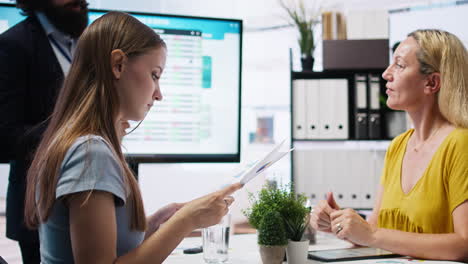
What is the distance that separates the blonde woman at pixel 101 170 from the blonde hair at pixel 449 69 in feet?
2.91

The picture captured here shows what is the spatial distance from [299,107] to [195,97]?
0.79 meters

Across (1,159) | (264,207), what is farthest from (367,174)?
(1,159)

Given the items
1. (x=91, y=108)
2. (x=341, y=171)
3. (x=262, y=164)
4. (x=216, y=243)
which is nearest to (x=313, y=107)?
(x=341, y=171)

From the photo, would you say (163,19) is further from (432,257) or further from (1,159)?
(432,257)

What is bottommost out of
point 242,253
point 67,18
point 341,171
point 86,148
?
point 242,253

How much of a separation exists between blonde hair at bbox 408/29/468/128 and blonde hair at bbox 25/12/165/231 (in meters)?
1.07

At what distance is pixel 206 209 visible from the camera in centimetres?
106

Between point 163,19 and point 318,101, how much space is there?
1.12 metres

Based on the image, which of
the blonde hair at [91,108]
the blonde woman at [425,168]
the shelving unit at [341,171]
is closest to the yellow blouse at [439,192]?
the blonde woman at [425,168]

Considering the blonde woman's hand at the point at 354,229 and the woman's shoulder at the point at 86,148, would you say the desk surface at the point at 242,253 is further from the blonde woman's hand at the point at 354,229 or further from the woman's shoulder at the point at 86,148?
the woman's shoulder at the point at 86,148

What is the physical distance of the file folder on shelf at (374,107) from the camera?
2.89 meters

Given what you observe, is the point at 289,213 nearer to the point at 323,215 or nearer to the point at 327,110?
the point at 323,215

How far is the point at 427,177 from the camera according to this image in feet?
4.98

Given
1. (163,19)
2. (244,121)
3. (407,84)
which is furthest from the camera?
(244,121)
